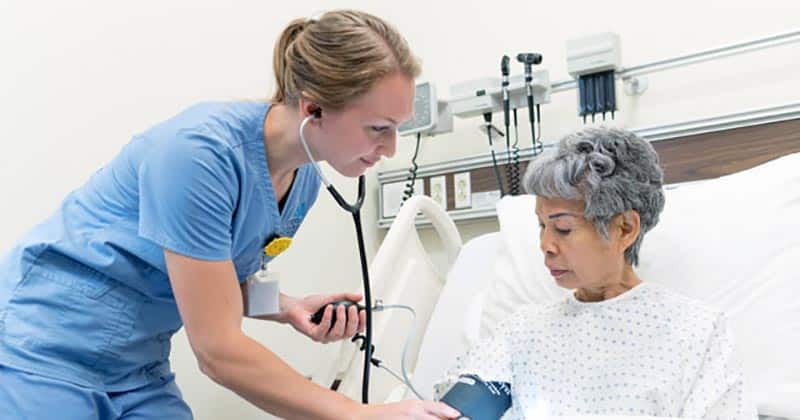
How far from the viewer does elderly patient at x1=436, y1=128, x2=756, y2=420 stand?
1326 millimetres

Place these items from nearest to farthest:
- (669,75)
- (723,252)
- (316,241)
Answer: (723,252) → (669,75) → (316,241)

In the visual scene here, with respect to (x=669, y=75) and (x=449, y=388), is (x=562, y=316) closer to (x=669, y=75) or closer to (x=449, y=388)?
(x=449, y=388)

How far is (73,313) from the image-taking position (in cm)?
120

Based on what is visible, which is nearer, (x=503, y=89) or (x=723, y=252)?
(x=723, y=252)

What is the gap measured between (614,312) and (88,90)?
1.29m

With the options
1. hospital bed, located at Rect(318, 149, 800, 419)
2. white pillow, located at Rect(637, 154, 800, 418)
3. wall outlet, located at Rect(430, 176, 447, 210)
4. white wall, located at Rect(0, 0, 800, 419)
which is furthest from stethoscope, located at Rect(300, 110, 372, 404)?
wall outlet, located at Rect(430, 176, 447, 210)

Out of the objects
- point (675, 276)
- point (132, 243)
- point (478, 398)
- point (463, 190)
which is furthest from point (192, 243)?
point (463, 190)

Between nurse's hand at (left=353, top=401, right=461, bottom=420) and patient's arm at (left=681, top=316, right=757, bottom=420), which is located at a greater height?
nurse's hand at (left=353, top=401, right=461, bottom=420)

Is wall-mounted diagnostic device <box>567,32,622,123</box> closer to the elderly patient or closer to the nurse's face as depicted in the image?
the elderly patient

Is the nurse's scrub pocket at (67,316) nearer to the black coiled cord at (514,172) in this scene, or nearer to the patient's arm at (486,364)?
the patient's arm at (486,364)

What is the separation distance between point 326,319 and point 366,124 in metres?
0.39

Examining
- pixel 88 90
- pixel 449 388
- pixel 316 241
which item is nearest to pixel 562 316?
pixel 449 388

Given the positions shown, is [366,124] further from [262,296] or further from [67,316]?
[67,316]

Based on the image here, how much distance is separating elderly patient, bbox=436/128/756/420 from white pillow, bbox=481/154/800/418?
0.36 ft
